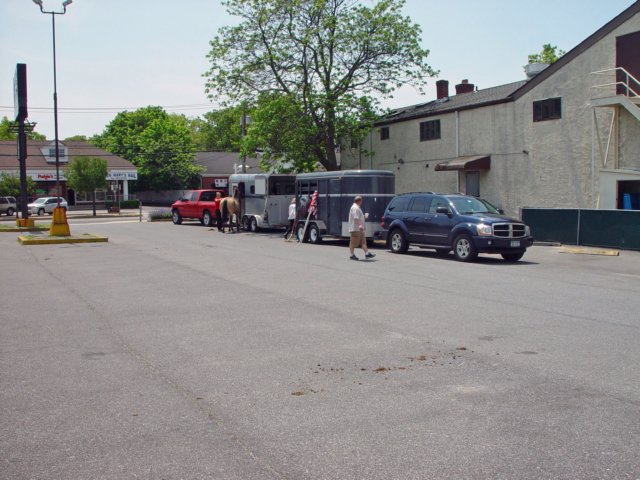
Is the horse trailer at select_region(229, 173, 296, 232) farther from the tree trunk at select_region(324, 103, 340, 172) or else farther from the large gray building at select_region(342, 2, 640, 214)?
the large gray building at select_region(342, 2, 640, 214)

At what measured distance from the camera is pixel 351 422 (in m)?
5.29

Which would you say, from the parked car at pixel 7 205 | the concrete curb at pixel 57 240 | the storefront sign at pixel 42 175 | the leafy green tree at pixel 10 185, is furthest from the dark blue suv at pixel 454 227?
the storefront sign at pixel 42 175

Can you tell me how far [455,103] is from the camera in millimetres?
31531

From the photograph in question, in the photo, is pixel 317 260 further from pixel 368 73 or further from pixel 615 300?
pixel 368 73

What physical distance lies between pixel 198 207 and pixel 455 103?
1515 centimetres

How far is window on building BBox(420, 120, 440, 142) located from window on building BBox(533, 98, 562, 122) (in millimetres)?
5645

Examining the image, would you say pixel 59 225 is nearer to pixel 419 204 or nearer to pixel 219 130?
pixel 419 204

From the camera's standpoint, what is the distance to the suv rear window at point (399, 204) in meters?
20.6

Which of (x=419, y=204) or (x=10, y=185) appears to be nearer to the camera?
(x=419, y=204)

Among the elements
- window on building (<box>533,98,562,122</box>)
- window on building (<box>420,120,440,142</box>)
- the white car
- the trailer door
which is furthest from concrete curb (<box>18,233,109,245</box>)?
the white car

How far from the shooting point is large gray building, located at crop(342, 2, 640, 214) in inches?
925

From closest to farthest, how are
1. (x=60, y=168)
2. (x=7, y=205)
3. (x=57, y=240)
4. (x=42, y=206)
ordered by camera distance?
(x=57, y=240) → (x=42, y=206) → (x=7, y=205) → (x=60, y=168)

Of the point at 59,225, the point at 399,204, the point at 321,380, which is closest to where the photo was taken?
the point at 321,380

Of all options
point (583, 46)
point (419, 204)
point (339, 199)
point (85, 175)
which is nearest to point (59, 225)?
point (339, 199)
